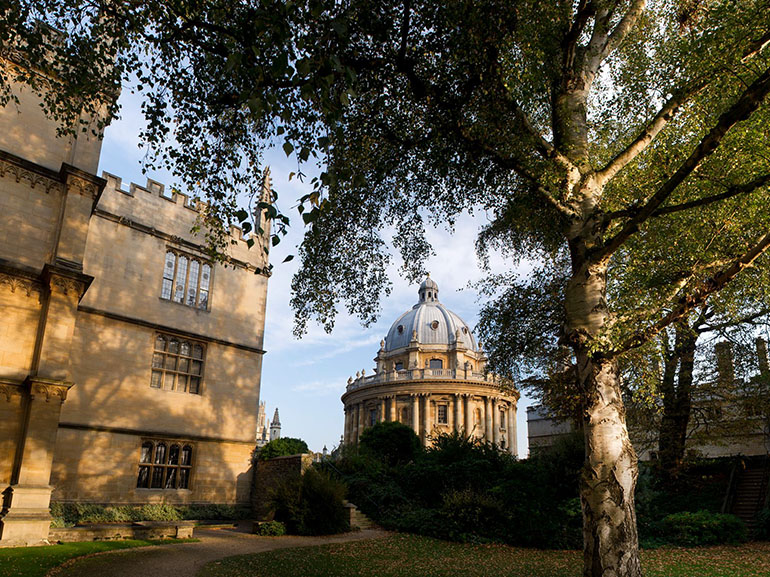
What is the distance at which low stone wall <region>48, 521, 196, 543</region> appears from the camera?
13234mm

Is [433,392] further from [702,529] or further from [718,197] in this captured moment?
[718,197]

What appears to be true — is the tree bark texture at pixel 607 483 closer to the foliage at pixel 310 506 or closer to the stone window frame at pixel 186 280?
the foliage at pixel 310 506

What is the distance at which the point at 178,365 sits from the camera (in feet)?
67.7

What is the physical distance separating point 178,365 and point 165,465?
363 centimetres

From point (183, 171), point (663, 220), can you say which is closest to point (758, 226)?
point (663, 220)

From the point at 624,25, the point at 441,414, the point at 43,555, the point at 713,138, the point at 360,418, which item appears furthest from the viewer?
the point at 360,418

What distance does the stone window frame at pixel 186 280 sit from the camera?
21.0 meters

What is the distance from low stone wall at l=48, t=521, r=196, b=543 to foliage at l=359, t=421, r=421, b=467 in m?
20.2

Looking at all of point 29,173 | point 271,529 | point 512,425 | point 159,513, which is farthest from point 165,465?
point 512,425

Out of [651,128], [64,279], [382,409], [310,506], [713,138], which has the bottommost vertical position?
[310,506]

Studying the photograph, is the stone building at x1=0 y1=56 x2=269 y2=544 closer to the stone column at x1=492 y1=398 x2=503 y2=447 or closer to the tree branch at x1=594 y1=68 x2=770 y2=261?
the tree branch at x1=594 y1=68 x2=770 y2=261

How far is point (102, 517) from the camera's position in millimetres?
16734

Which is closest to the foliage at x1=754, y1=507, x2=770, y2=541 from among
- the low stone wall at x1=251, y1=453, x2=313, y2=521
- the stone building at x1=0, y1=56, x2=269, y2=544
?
the low stone wall at x1=251, y1=453, x2=313, y2=521

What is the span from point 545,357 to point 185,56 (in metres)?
13.6
